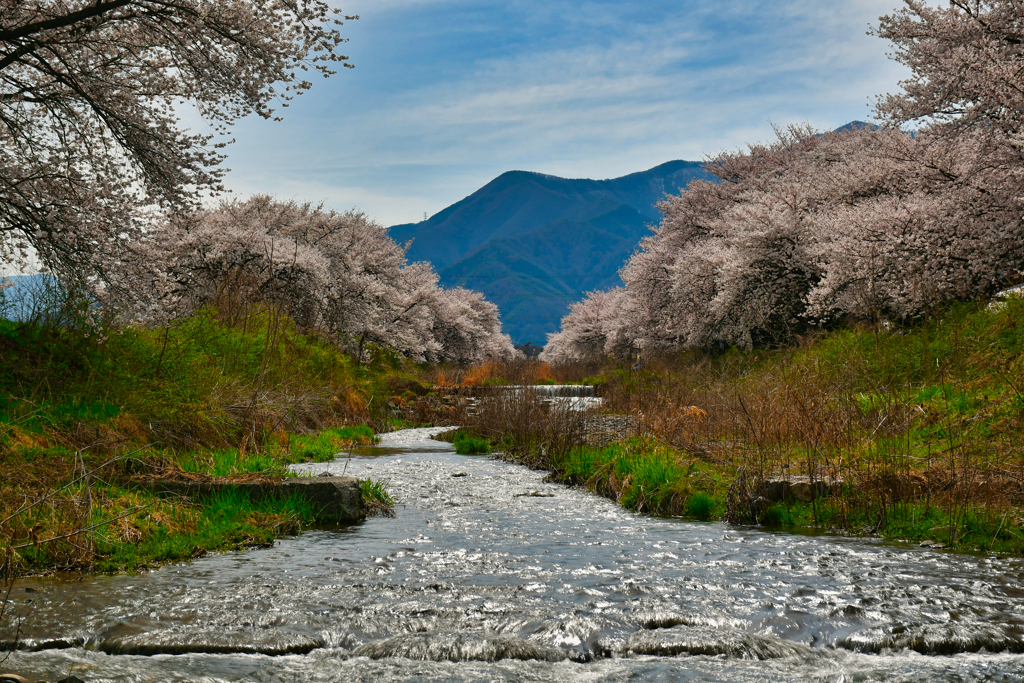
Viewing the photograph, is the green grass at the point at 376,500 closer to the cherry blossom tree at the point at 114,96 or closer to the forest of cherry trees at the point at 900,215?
the cherry blossom tree at the point at 114,96

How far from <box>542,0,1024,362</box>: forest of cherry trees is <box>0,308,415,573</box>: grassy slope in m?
13.9

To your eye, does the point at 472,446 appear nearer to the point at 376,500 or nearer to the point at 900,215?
the point at 376,500

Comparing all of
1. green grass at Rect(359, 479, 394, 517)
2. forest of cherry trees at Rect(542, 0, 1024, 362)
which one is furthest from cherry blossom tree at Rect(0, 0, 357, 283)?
forest of cherry trees at Rect(542, 0, 1024, 362)

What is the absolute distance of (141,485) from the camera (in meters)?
8.62

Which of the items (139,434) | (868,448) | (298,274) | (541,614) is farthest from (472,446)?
(298,274)

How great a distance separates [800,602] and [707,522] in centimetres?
363

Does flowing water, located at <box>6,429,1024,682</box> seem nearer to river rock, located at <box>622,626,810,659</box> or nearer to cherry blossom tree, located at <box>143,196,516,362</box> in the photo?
river rock, located at <box>622,626,810,659</box>

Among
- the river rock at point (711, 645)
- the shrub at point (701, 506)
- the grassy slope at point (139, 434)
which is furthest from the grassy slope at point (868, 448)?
the grassy slope at point (139, 434)

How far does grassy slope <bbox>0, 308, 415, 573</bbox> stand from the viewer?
6930 millimetres

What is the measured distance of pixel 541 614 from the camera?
5711mm

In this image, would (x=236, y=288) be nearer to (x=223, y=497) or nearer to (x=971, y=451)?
(x=223, y=497)

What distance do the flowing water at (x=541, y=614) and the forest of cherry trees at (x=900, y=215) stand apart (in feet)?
35.1

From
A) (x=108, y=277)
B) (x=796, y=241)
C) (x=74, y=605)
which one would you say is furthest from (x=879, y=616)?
(x=796, y=241)

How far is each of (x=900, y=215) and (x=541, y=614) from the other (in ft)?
57.1
